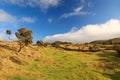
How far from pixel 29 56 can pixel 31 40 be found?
7354 millimetres

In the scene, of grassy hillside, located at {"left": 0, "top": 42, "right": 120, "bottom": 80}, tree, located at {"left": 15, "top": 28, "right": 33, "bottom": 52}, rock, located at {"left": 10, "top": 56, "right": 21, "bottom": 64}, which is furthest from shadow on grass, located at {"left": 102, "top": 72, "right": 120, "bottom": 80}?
tree, located at {"left": 15, "top": 28, "right": 33, "bottom": 52}

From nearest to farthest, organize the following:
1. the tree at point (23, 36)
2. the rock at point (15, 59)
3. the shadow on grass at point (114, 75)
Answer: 1. the shadow on grass at point (114, 75)
2. the rock at point (15, 59)
3. the tree at point (23, 36)

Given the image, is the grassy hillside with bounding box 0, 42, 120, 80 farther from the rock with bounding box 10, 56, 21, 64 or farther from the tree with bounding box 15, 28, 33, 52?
the tree with bounding box 15, 28, 33, 52

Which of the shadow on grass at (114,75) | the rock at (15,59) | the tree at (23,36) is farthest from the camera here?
the tree at (23,36)

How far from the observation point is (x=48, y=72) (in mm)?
57219

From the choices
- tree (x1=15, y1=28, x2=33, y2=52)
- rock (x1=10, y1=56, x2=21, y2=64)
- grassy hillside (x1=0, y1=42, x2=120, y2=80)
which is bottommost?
grassy hillside (x1=0, y1=42, x2=120, y2=80)

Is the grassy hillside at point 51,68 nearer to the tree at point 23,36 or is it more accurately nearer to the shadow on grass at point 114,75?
the shadow on grass at point 114,75

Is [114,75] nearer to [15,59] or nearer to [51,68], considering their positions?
[51,68]

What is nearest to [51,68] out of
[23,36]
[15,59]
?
[15,59]

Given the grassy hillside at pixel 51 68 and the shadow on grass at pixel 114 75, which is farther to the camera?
the shadow on grass at pixel 114 75

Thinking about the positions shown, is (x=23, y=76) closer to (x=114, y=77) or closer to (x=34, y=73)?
(x=34, y=73)

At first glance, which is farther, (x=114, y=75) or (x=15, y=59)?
(x=15, y=59)

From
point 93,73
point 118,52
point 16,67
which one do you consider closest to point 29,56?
point 16,67

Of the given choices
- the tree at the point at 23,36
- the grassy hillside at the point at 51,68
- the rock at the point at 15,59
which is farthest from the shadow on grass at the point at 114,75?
the tree at the point at 23,36
